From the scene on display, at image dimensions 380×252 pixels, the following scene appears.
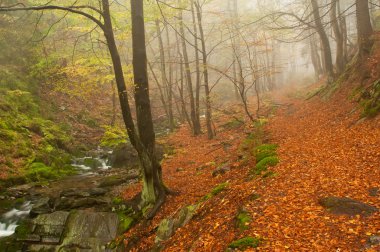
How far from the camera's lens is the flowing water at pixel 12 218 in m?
9.27

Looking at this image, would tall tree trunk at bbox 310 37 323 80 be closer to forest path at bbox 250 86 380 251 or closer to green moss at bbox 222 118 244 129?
green moss at bbox 222 118 244 129

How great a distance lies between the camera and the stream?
9430mm

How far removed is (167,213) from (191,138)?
9.99 metres

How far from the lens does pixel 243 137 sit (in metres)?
15.2

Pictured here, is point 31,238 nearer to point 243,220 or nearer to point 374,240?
point 243,220

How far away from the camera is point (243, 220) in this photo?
5.54 m

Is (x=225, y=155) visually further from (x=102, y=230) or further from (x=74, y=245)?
(x=74, y=245)

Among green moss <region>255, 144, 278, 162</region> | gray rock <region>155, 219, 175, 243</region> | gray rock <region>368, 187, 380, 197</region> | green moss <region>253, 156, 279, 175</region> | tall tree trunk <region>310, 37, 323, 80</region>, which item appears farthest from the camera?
tall tree trunk <region>310, 37, 323, 80</region>

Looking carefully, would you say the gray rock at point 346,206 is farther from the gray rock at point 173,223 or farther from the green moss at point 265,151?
the green moss at point 265,151

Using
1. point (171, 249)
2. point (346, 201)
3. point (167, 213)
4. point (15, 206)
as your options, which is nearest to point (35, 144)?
point (15, 206)

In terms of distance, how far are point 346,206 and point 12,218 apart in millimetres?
9278

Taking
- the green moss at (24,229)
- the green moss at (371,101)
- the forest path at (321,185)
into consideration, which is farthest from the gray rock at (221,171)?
the green moss at (24,229)

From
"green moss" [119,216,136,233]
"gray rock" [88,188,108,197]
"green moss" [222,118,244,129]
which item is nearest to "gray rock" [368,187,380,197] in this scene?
"green moss" [119,216,136,233]

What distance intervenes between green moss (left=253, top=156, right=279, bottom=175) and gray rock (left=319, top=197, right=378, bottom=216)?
2.69 meters
